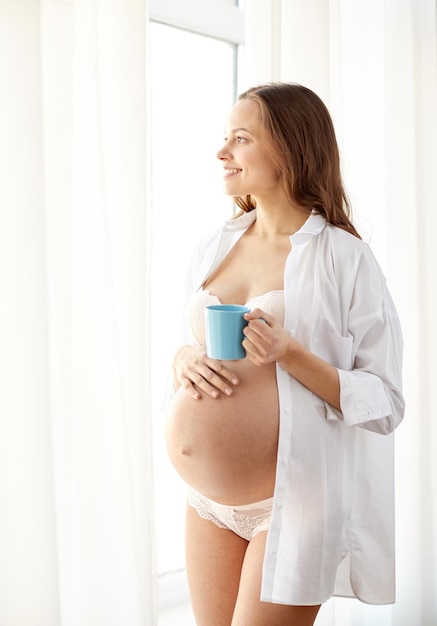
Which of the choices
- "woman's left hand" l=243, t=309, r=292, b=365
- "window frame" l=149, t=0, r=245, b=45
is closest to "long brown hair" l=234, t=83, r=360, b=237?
"woman's left hand" l=243, t=309, r=292, b=365

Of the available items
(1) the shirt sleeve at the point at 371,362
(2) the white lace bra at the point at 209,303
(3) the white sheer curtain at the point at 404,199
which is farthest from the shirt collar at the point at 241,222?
(3) the white sheer curtain at the point at 404,199

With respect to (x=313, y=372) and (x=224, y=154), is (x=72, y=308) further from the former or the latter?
(x=313, y=372)

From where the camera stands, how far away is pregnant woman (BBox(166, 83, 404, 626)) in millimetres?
1329

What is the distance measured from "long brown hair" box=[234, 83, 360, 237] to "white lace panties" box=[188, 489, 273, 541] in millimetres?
626

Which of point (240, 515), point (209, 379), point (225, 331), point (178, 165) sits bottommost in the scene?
point (240, 515)

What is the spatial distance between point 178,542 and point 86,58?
5.16ft

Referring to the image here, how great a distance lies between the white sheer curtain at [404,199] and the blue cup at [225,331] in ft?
3.31

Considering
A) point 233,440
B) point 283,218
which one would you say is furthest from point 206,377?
point 283,218

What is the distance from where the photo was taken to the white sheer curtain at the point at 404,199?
2.16 metres

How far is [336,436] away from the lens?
1.40m

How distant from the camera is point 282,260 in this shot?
1480 millimetres

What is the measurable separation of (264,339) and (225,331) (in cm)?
7

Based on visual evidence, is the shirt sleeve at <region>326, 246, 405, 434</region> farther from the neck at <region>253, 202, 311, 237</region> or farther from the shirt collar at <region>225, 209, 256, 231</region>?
the shirt collar at <region>225, 209, 256, 231</region>

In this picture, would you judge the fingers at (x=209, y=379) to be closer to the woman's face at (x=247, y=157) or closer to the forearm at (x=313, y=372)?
the forearm at (x=313, y=372)
